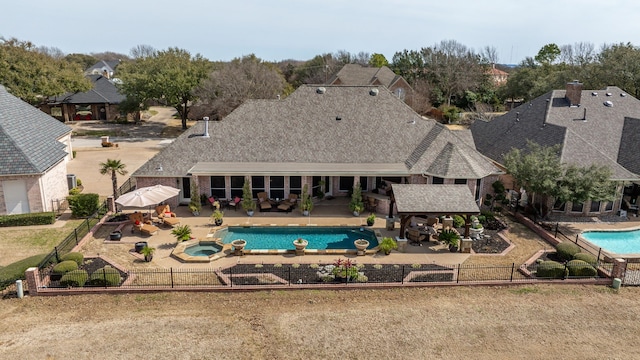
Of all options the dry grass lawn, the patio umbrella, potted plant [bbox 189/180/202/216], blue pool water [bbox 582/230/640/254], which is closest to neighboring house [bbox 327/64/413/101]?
blue pool water [bbox 582/230/640/254]

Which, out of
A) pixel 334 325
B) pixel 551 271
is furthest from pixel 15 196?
pixel 551 271

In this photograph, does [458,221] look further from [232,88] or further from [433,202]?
[232,88]

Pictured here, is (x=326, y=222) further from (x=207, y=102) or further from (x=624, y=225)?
(x=207, y=102)

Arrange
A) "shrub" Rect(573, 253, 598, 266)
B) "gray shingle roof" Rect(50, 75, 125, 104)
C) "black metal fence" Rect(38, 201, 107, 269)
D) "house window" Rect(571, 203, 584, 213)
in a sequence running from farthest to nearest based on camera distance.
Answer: "gray shingle roof" Rect(50, 75, 125, 104)
"house window" Rect(571, 203, 584, 213)
"shrub" Rect(573, 253, 598, 266)
"black metal fence" Rect(38, 201, 107, 269)

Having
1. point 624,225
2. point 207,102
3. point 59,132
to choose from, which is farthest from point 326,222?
point 207,102

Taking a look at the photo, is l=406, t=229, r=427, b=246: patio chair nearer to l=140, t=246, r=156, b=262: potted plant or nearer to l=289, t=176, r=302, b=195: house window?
l=289, t=176, r=302, b=195: house window
